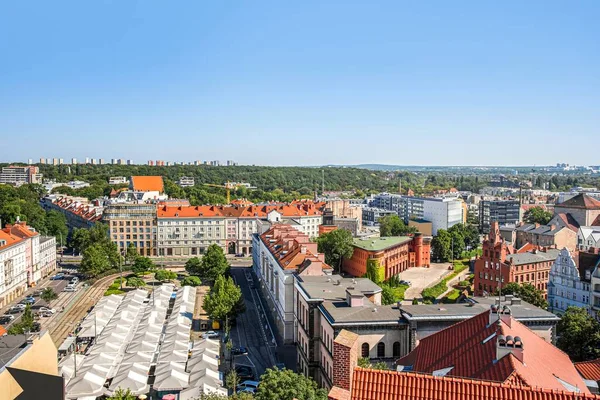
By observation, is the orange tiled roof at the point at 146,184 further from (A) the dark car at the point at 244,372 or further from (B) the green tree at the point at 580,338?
(B) the green tree at the point at 580,338

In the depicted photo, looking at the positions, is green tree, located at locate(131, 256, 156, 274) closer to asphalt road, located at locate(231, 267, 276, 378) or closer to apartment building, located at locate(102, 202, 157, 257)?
asphalt road, located at locate(231, 267, 276, 378)

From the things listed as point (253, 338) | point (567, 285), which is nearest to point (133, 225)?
point (253, 338)

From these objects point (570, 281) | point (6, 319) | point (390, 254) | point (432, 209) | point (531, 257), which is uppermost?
point (432, 209)

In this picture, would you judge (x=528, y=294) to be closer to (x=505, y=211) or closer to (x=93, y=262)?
(x=93, y=262)

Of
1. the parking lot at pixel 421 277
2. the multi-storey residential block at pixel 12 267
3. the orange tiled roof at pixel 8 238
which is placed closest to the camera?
the multi-storey residential block at pixel 12 267

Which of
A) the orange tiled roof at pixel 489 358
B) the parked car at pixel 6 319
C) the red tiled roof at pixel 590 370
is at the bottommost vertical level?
the parked car at pixel 6 319

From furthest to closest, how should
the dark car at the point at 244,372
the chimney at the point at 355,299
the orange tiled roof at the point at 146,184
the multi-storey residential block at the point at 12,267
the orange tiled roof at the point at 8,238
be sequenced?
the orange tiled roof at the point at 146,184, the orange tiled roof at the point at 8,238, the multi-storey residential block at the point at 12,267, the dark car at the point at 244,372, the chimney at the point at 355,299

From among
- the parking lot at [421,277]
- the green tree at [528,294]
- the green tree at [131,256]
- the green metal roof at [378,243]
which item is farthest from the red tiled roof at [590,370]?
the green tree at [131,256]

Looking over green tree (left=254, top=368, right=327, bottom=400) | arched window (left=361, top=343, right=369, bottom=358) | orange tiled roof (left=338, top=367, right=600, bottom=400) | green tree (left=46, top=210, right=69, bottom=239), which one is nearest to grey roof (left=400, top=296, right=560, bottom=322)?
arched window (left=361, top=343, right=369, bottom=358)
